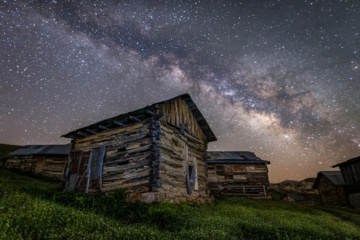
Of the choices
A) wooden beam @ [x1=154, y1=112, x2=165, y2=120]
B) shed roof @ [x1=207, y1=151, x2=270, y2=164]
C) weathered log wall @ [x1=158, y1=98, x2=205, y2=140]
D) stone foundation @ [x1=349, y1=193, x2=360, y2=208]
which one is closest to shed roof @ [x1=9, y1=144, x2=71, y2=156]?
weathered log wall @ [x1=158, y1=98, x2=205, y2=140]

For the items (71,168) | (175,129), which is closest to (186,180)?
(175,129)

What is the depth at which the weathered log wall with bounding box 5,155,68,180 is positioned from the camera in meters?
22.3

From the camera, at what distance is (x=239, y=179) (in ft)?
68.5

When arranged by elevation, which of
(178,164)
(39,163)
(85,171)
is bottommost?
(85,171)

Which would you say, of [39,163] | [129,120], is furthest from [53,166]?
[129,120]

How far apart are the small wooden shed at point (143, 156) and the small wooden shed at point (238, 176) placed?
310 inches

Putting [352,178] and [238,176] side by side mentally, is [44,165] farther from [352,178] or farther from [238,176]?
[352,178]

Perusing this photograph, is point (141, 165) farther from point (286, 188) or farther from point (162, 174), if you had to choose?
point (286, 188)

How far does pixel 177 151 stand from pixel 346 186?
2359 cm

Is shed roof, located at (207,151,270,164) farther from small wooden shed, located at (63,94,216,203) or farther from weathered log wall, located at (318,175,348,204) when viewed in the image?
weathered log wall, located at (318,175,348,204)

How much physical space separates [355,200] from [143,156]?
23609mm

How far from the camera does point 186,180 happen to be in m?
11.1

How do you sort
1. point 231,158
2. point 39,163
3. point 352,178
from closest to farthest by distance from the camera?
point 352,178 < point 231,158 < point 39,163

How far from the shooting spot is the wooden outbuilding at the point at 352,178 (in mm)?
19906
